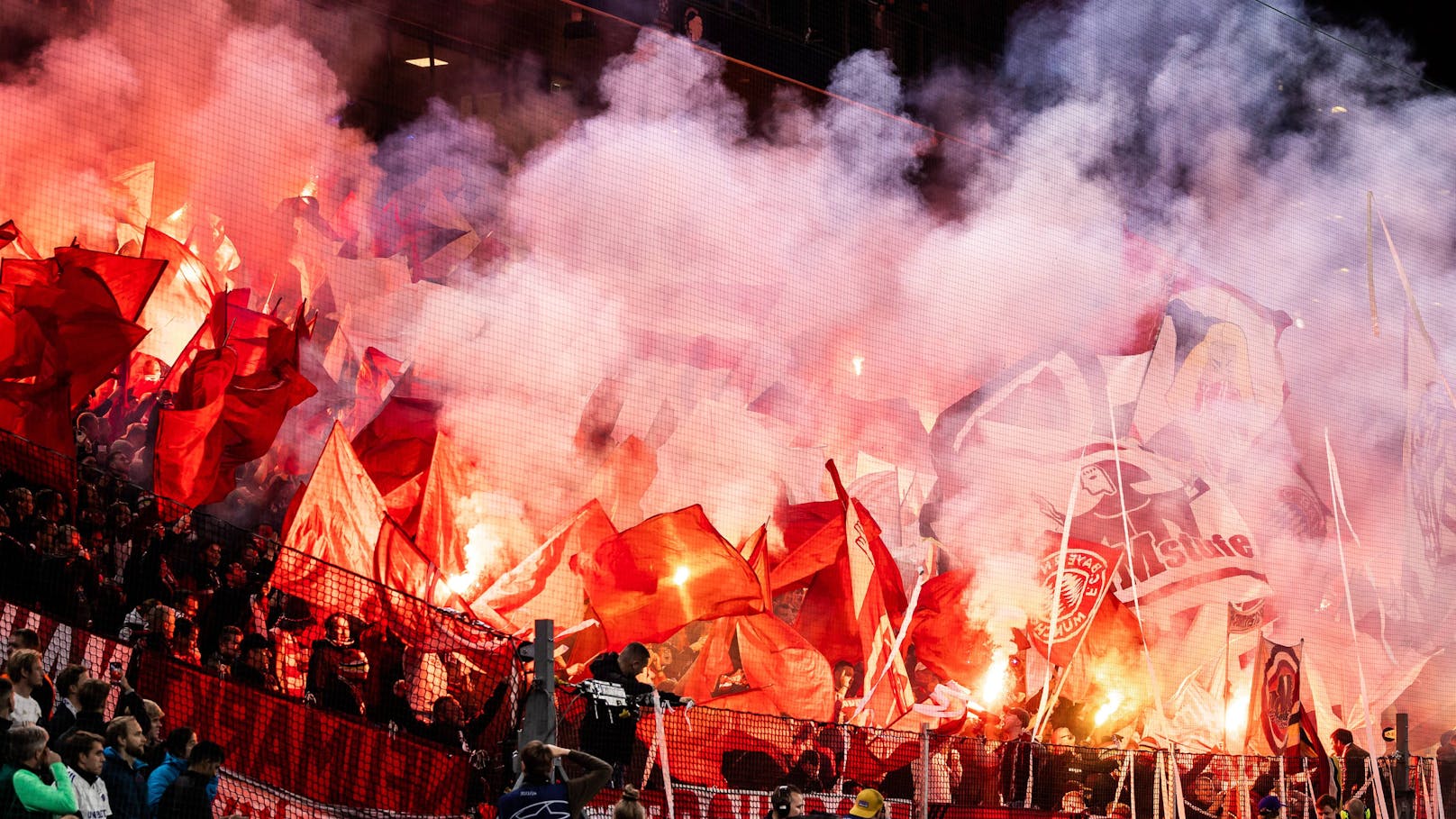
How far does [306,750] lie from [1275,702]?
788cm

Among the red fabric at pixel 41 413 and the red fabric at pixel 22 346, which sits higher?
the red fabric at pixel 22 346

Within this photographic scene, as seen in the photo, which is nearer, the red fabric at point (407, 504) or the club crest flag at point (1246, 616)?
the red fabric at point (407, 504)

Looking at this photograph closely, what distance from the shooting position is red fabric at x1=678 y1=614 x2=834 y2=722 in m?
8.34

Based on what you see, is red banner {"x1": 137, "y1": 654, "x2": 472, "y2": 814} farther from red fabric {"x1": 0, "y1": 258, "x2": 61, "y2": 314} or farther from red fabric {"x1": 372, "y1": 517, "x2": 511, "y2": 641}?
red fabric {"x1": 0, "y1": 258, "x2": 61, "y2": 314}

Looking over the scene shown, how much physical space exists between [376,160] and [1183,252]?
5.97 metres

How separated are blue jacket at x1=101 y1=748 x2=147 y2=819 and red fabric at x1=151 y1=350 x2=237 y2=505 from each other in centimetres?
338

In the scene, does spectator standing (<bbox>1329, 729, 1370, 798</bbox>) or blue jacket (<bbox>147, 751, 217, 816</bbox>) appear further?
spectator standing (<bbox>1329, 729, 1370, 798</bbox>)

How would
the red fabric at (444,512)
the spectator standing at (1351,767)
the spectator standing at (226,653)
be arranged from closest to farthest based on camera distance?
the spectator standing at (226,653) → the red fabric at (444,512) → the spectator standing at (1351,767)

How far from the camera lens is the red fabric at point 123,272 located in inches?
256

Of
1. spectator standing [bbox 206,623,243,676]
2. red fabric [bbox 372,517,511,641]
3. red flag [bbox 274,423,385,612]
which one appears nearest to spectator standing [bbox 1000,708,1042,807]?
red fabric [bbox 372,517,511,641]

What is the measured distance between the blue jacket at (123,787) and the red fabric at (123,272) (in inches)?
144

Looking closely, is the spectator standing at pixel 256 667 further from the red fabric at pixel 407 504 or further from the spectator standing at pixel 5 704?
the spectator standing at pixel 5 704

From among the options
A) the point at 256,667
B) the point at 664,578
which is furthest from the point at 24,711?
the point at 664,578

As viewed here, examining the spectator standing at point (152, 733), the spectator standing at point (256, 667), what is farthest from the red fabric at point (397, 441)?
the spectator standing at point (152, 733)
